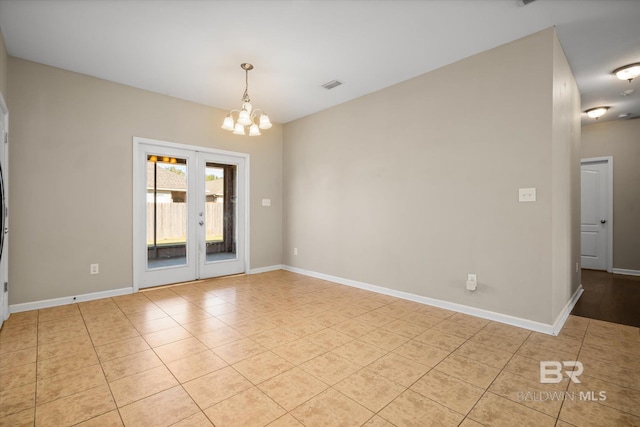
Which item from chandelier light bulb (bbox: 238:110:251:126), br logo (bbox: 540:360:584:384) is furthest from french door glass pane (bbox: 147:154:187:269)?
br logo (bbox: 540:360:584:384)

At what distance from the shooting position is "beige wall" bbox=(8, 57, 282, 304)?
3.44m

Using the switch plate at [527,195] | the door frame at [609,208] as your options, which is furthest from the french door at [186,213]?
the door frame at [609,208]

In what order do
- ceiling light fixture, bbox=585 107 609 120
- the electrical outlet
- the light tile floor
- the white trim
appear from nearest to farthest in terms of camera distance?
the light tile floor, the white trim, the electrical outlet, ceiling light fixture, bbox=585 107 609 120

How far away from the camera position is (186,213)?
4801 mm

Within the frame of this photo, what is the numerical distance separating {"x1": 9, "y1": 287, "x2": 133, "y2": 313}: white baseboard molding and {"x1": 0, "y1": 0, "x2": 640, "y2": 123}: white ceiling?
2823 millimetres

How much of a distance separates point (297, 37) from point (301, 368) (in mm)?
3029

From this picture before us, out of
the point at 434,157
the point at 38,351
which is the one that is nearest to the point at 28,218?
the point at 38,351

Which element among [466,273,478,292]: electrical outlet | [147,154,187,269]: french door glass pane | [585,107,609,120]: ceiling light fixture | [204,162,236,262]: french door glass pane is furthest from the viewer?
[204,162,236,262]: french door glass pane

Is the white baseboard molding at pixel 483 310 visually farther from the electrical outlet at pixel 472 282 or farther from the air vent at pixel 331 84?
the air vent at pixel 331 84

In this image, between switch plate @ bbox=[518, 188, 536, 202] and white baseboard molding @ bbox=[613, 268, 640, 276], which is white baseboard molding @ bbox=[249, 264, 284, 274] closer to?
switch plate @ bbox=[518, 188, 536, 202]

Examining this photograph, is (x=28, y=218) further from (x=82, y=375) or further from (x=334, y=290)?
(x=334, y=290)

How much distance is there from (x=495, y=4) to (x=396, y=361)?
306 centimetres

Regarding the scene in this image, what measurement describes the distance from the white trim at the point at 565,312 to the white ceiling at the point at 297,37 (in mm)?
2798

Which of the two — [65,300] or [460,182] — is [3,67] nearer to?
[65,300]
